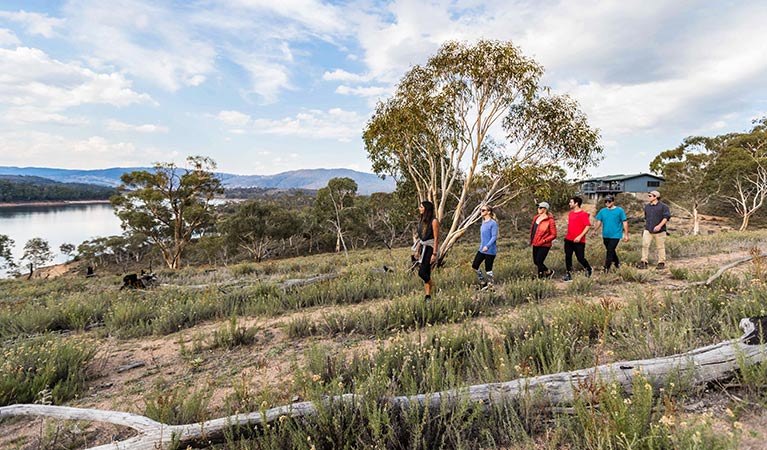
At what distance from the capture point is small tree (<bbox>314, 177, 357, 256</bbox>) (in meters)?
41.8

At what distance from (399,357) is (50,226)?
188 metres

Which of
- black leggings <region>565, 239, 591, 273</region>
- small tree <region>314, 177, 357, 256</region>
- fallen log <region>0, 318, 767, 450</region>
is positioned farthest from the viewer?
small tree <region>314, 177, 357, 256</region>

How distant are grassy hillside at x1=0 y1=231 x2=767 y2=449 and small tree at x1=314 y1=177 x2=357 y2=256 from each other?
33919 millimetres

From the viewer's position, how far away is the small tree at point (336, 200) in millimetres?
41834

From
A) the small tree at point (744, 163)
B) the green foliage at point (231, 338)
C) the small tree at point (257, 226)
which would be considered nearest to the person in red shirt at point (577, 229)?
the green foliage at point (231, 338)

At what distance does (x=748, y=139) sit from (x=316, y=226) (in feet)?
154

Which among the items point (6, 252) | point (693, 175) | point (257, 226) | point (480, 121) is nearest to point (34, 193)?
point (6, 252)

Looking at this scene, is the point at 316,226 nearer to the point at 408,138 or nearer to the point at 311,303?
the point at 408,138

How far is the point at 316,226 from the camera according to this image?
4659 cm

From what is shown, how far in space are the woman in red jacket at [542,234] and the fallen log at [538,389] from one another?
14.6 ft


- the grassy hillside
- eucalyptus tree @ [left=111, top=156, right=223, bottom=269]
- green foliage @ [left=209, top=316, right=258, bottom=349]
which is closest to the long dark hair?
the grassy hillside

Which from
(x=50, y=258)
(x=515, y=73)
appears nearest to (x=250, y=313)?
(x=515, y=73)

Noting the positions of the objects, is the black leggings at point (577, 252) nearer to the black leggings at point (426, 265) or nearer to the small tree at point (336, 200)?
the black leggings at point (426, 265)

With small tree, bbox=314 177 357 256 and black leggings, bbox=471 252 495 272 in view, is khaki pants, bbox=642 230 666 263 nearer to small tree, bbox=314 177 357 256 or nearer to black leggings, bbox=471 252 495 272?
black leggings, bbox=471 252 495 272
